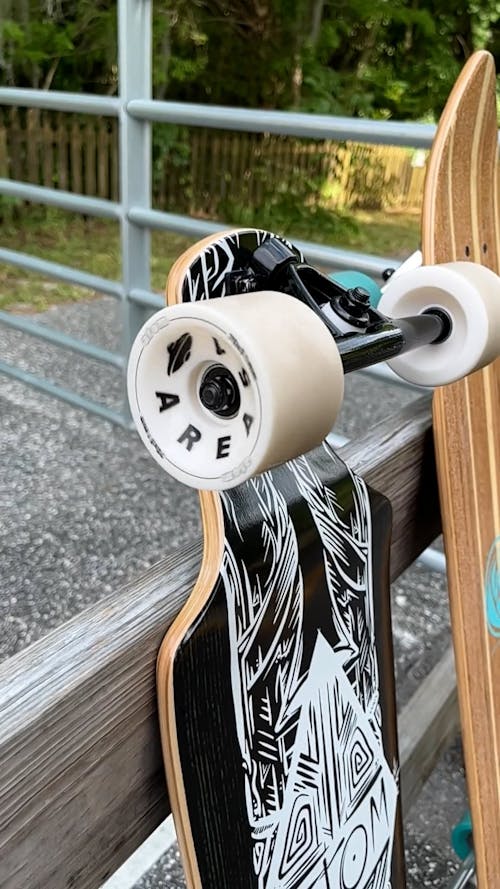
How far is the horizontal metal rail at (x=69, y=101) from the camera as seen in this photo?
6.95ft

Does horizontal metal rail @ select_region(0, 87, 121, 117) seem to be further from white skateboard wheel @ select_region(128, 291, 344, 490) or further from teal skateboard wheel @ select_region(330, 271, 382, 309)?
white skateboard wheel @ select_region(128, 291, 344, 490)

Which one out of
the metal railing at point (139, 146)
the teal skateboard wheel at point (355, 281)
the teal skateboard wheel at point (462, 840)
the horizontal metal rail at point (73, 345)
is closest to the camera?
the teal skateboard wheel at point (355, 281)

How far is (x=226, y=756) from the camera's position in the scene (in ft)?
1.99


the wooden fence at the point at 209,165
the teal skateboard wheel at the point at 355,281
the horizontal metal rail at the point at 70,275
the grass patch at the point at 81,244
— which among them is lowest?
the grass patch at the point at 81,244

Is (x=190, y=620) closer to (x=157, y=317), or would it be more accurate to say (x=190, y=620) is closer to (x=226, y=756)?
(x=226, y=756)

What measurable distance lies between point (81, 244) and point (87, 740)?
6.03m

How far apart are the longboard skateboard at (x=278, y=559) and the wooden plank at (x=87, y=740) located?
23mm

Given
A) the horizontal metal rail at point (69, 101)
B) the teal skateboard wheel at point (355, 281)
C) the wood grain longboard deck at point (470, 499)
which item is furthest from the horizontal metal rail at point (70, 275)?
the teal skateboard wheel at point (355, 281)

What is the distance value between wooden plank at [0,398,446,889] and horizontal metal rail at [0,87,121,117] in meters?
1.78

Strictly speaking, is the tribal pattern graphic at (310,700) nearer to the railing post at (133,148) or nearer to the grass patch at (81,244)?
the railing post at (133,148)

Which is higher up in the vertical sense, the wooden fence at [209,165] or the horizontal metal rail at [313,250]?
the horizontal metal rail at [313,250]

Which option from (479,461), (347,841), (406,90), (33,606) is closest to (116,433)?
(33,606)

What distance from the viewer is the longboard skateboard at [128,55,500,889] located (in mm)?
430

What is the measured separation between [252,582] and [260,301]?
0.26 metres
